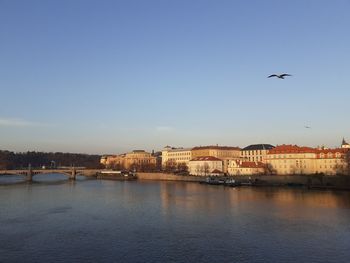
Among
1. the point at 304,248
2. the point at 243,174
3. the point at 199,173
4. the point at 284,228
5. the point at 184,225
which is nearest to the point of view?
the point at 304,248

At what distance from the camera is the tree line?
130 meters

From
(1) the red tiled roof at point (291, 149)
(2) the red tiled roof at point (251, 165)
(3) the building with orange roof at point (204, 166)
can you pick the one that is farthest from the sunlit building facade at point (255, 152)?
(2) the red tiled roof at point (251, 165)

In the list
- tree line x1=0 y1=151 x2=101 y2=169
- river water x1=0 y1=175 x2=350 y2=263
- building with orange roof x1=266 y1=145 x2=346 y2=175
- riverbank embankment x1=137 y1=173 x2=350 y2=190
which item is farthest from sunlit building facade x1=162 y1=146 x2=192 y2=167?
river water x1=0 y1=175 x2=350 y2=263

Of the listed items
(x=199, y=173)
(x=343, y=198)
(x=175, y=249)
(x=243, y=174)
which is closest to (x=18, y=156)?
(x=199, y=173)

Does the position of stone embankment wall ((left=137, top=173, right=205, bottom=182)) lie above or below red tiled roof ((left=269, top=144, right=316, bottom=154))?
below

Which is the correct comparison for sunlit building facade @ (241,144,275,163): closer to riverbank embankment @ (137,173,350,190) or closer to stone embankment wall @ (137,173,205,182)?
stone embankment wall @ (137,173,205,182)

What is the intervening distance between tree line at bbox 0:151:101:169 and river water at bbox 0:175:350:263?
3753 inches

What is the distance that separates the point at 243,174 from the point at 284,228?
45855 mm

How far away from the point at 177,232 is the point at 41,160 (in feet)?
448

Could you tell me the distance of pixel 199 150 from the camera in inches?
3949

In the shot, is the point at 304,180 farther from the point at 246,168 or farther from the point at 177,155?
the point at 177,155

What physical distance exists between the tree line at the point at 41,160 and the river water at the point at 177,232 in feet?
313

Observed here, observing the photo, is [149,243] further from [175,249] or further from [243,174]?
[243,174]

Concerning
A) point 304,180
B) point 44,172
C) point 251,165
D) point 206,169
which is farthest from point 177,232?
point 206,169
